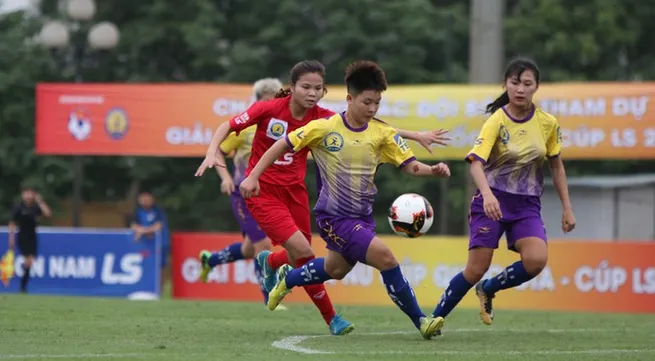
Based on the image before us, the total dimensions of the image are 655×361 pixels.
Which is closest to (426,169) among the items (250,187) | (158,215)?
(250,187)

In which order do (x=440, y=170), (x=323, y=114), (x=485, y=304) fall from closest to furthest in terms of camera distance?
(x=440, y=170) → (x=485, y=304) → (x=323, y=114)

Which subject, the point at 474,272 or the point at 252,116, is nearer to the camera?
the point at 474,272

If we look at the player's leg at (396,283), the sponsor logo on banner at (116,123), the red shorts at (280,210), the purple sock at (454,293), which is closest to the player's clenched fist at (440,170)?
the player's leg at (396,283)

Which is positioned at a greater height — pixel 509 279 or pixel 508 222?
pixel 508 222

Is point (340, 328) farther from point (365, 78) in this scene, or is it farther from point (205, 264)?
point (205, 264)

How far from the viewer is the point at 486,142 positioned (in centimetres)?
1038


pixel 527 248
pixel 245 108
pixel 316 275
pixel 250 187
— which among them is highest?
pixel 245 108

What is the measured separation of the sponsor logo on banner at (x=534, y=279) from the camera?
65.4ft

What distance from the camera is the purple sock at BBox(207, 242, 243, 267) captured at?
15180 millimetres

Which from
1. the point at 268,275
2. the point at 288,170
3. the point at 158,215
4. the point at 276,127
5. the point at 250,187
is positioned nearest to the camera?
the point at 250,187

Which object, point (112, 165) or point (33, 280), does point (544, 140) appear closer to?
point (33, 280)

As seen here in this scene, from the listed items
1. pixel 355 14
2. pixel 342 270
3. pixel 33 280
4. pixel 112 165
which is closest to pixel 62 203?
pixel 112 165

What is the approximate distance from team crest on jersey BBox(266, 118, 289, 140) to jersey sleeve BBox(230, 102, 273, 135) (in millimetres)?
95

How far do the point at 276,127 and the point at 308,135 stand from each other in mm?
1322
